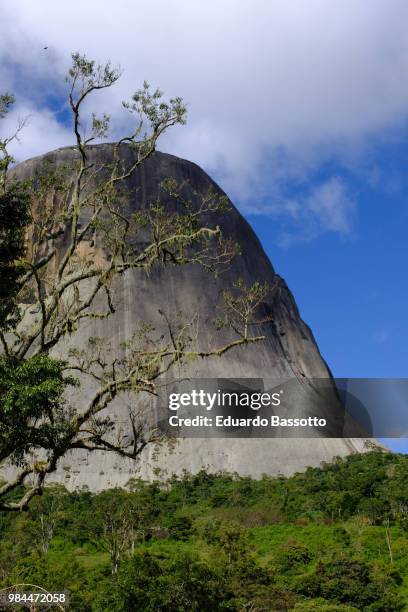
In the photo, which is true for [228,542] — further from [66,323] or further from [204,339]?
[204,339]

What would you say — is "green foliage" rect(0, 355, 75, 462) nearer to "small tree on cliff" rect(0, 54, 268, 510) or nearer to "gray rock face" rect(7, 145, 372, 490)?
"small tree on cliff" rect(0, 54, 268, 510)

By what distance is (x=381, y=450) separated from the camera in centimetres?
7850

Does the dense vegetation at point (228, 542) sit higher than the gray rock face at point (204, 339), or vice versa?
the gray rock face at point (204, 339)

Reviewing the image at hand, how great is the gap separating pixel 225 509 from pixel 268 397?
16706mm

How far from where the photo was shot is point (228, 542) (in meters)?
42.3

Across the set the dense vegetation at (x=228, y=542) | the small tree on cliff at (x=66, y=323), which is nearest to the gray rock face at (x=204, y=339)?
the dense vegetation at (x=228, y=542)

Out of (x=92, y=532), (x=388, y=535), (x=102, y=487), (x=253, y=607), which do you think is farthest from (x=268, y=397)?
(x=253, y=607)

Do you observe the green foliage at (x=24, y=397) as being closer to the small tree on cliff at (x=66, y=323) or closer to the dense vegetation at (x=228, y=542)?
the small tree on cliff at (x=66, y=323)

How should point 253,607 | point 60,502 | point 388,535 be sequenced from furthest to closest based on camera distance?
point 60,502 → point 388,535 → point 253,607

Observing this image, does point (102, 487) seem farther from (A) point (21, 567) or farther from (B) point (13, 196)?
(B) point (13, 196)

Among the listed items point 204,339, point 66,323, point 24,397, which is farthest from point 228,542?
point 204,339

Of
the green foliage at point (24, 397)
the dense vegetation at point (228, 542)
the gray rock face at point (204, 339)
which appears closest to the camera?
the green foliage at point (24, 397)

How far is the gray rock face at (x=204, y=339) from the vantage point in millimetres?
70938

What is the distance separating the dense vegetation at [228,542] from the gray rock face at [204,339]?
2.95 metres
